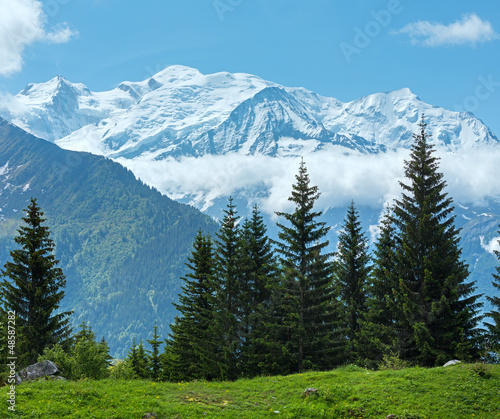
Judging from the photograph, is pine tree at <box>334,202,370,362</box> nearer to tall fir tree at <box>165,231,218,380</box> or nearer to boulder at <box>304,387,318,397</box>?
tall fir tree at <box>165,231,218,380</box>

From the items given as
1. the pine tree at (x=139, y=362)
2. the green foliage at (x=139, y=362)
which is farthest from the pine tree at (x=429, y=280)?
the pine tree at (x=139, y=362)

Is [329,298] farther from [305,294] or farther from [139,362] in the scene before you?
[139,362]

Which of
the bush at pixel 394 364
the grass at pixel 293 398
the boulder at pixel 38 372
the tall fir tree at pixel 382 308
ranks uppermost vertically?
the tall fir tree at pixel 382 308

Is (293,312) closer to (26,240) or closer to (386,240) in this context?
(386,240)

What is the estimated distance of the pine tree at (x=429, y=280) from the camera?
101 ft

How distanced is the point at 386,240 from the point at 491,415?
2329 cm

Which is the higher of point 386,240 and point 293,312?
point 386,240

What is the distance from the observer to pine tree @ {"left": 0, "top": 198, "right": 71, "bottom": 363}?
1405 inches

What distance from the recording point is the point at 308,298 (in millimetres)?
34500

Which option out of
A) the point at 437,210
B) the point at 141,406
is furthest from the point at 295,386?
the point at 437,210

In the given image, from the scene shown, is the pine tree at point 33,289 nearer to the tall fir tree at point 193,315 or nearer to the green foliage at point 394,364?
the tall fir tree at point 193,315

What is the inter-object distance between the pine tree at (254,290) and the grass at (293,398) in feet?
31.9

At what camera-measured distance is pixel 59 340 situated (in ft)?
125

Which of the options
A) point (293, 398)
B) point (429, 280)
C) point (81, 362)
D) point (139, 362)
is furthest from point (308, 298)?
point (139, 362)
